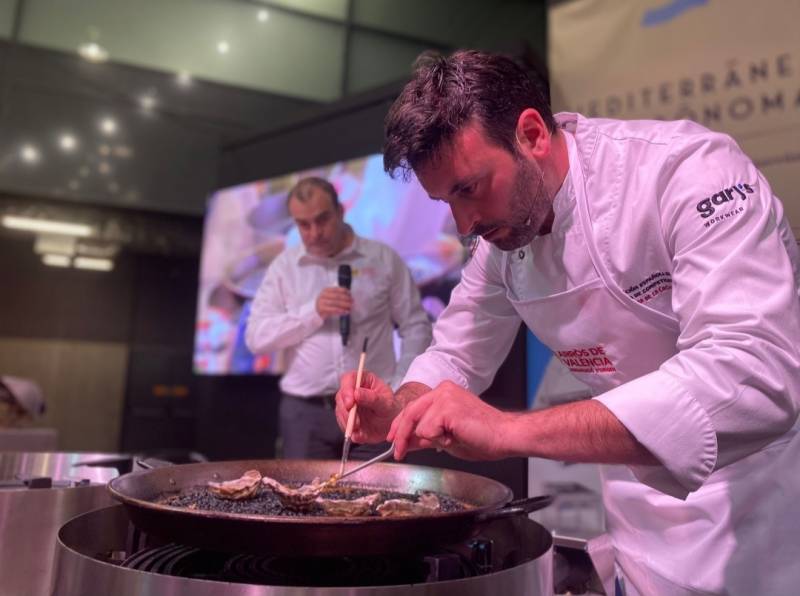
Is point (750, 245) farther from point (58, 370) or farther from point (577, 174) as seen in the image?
point (58, 370)

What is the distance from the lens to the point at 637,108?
1.96 metres

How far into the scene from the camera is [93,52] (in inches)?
191

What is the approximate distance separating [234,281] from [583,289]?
90.7 inches

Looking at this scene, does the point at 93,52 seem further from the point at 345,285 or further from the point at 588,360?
the point at 588,360

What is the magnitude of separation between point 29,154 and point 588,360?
15.3 feet

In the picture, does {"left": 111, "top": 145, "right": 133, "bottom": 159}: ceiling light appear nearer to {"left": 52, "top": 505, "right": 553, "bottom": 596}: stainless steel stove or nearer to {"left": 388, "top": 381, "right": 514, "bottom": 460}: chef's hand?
{"left": 52, "top": 505, "right": 553, "bottom": 596}: stainless steel stove

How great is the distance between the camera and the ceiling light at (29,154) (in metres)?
4.60

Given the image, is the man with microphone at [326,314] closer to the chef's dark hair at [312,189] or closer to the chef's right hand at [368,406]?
the chef's dark hair at [312,189]

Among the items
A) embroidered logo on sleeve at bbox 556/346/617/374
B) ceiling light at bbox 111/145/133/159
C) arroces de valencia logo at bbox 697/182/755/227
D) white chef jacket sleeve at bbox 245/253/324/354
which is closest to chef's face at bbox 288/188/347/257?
white chef jacket sleeve at bbox 245/253/324/354

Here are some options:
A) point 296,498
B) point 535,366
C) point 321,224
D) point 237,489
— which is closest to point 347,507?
point 296,498

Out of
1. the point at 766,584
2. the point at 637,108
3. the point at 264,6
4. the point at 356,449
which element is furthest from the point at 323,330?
the point at 264,6

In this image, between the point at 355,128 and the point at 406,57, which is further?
the point at 406,57

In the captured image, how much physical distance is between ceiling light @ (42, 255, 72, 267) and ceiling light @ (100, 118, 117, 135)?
1130 mm

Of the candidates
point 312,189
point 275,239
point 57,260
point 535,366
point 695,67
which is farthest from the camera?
point 57,260
